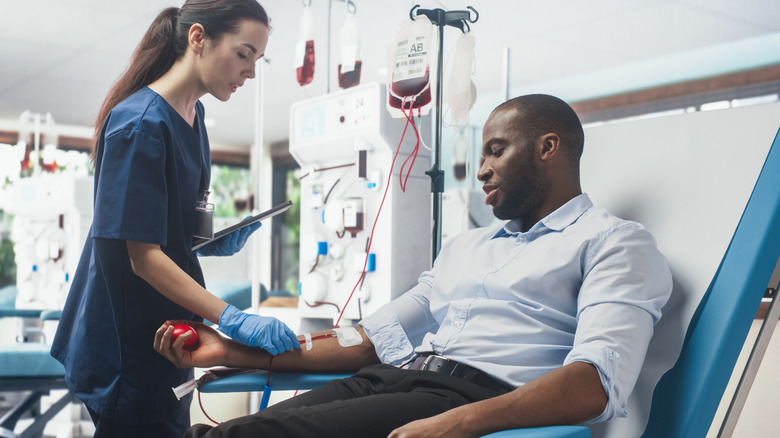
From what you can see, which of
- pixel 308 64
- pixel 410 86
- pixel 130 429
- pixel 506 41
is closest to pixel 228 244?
pixel 130 429

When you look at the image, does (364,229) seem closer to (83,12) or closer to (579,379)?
(579,379)

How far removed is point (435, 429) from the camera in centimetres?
88

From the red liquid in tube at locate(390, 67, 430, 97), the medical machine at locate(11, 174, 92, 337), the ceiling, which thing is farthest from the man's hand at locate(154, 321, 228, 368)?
the medical machine at locate(11, 174, 92, 337)

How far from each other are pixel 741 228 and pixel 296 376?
839 millimetres

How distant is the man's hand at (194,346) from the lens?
1.15m

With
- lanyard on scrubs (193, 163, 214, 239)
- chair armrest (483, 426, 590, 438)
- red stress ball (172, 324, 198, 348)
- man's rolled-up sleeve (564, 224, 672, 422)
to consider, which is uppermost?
lanyard on scrubs (193, 163, 214, 239)

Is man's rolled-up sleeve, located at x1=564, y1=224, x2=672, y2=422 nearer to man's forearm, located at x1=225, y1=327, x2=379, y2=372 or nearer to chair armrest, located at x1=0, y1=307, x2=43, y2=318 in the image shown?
man's forearm, located at x1=225, y1=327, x2=379, y2=372

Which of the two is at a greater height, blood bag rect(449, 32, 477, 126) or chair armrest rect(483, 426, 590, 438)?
blood bag rect(449, 32, 477, 126)

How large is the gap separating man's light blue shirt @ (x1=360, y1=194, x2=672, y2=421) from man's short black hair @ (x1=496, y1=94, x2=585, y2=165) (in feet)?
0.40

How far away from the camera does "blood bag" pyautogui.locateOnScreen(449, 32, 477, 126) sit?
197 centimetres

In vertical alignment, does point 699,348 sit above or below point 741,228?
below

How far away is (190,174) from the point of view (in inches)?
50.6

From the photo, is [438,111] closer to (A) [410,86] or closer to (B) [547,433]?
(A) [410,86]

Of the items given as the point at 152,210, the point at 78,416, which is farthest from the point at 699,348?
the point at 78,416
